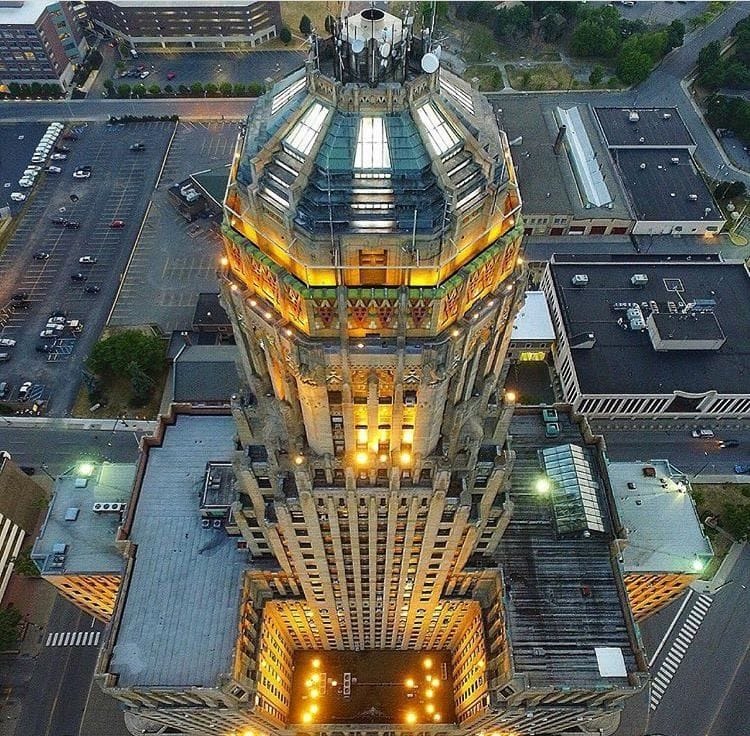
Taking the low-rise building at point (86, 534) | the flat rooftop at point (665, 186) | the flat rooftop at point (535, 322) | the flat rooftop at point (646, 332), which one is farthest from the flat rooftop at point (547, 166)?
the low-rise building at point (86, 534)

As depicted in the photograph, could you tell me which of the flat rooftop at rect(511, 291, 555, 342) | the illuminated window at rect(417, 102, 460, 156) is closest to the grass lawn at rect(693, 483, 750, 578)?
the flat rooftop at rect(511, 291, 555, 342)

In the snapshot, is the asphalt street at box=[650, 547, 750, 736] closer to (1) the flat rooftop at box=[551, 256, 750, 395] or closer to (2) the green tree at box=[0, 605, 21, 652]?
(1) the flat rooftop at box=[551, 256, 750, 395]

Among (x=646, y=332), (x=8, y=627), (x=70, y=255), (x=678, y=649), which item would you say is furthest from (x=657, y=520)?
(x=70, y=255)

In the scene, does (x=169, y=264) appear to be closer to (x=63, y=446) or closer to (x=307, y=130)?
(x=63, y=446)

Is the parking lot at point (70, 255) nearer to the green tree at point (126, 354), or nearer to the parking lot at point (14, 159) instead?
the parking lot at point (14, 159)

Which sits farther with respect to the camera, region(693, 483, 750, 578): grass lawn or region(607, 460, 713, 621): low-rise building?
region(693, 483, 750, 578): grass lawn

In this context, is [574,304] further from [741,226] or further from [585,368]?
[741,226]
